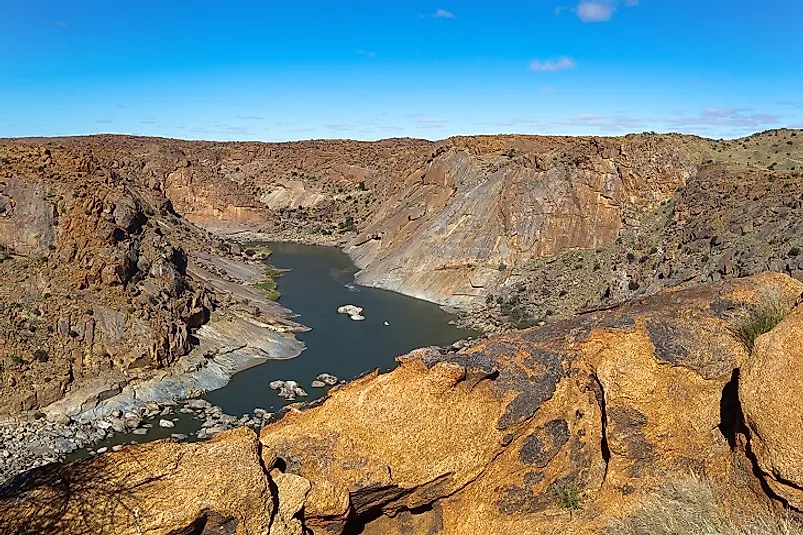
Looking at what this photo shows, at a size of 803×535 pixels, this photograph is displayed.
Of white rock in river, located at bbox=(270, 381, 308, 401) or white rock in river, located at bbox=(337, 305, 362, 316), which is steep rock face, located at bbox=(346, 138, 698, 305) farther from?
white rock in river, located at bbox=(270, 381, 308, 401)

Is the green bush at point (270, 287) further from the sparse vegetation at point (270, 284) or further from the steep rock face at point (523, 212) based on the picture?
the steep rock face at point (523, 212)

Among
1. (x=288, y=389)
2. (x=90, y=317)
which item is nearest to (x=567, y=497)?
(x=288, y=389)

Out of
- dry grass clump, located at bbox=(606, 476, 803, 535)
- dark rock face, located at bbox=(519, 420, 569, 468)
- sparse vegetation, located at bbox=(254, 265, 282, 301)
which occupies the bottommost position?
sparse vegetation, located at bbox=(254, 265, 282, 301)

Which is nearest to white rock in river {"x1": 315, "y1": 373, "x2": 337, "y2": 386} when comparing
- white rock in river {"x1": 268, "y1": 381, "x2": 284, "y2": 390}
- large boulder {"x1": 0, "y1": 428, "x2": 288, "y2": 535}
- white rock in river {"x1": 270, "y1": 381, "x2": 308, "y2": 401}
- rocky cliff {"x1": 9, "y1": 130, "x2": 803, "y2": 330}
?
white rock in river {"x1": 270, "y1": 381, "x2": 308, "y2": 401}

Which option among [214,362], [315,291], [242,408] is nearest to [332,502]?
[242,408]

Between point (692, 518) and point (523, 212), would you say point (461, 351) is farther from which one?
point (523, 212)

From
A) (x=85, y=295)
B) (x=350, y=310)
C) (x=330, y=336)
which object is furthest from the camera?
(x=350, y=310)

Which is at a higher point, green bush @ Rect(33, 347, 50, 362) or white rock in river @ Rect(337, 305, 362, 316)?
green bush @ Rect(33, 347, 50, 362)
